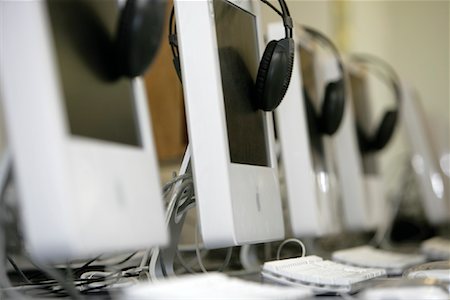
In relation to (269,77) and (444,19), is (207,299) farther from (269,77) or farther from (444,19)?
(444,19)

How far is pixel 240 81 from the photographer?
100 cm

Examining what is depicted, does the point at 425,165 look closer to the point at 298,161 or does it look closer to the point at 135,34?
the point at 298,161

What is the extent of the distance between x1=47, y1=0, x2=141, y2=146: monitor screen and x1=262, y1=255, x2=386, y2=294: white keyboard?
0.28 metres

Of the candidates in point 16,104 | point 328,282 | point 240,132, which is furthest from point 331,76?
point 16,104

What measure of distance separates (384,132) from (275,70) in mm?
1010

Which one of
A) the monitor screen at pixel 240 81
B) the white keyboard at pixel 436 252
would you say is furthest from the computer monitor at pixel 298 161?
the white keyboard at pixel 436 252

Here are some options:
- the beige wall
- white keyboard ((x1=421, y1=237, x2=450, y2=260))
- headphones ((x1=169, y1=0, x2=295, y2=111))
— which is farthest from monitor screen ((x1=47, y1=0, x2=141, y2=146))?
the beige wall

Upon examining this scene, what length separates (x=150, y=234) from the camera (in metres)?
0.71

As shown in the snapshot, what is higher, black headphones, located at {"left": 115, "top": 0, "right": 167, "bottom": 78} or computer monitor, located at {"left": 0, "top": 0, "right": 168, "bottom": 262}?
black headphones, located at {"left": 115, "top": 0, "right": 167, "bottom": 78}

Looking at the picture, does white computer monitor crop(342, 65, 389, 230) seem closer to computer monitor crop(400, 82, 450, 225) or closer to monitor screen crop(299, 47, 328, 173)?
computer monitor crop(400, 82, 450, 225)

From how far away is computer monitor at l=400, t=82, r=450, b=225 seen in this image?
2.11 metres

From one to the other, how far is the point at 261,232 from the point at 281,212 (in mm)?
142

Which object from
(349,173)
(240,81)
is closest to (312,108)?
(349,173)

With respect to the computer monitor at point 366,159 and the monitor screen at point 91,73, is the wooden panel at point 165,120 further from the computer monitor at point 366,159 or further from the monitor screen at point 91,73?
the monitor screen at point 91,73
